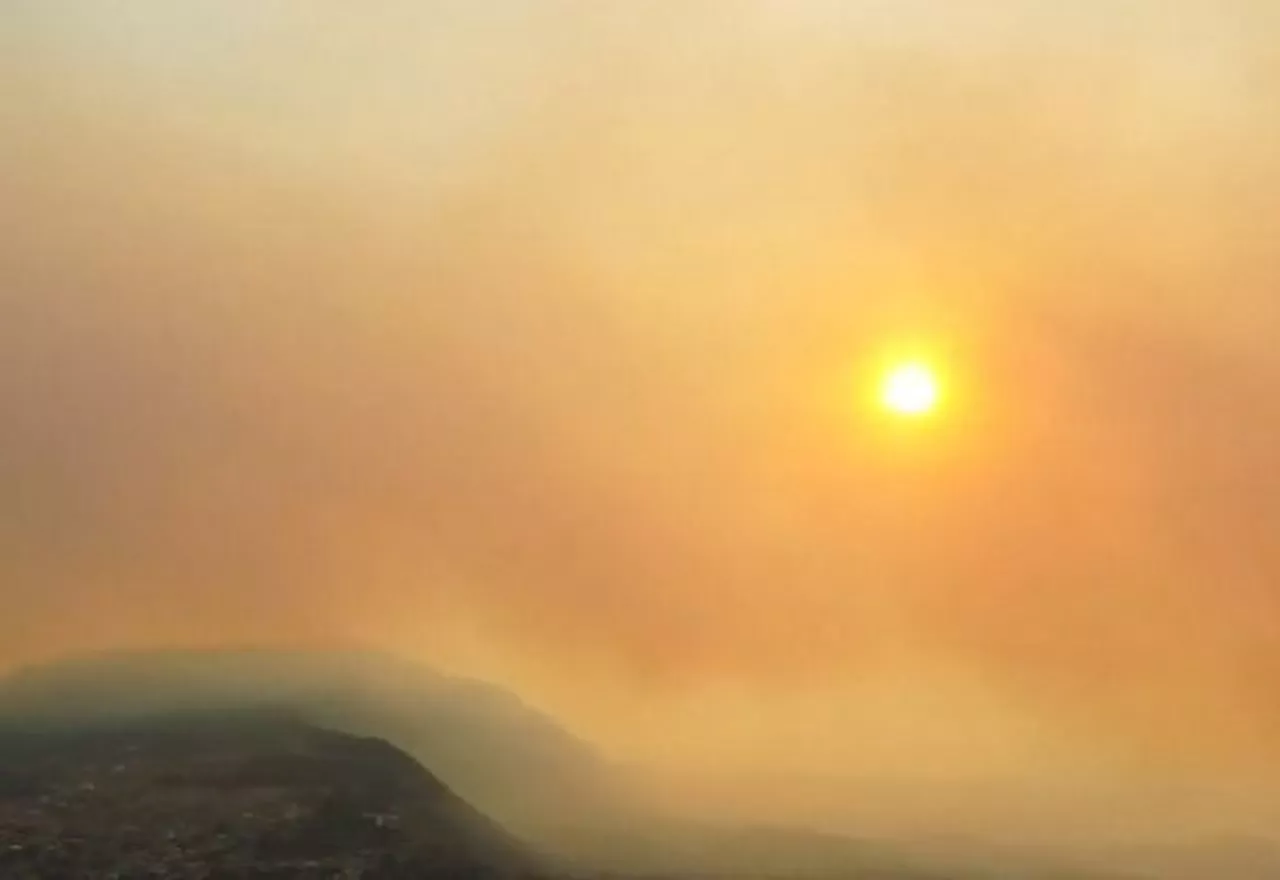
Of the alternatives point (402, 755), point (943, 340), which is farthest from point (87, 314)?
point (943, 340)

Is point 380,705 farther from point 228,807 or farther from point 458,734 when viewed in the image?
point 228,807

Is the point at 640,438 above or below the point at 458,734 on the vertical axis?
above

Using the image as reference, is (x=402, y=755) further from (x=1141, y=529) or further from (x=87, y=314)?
(x=1141, y=529)

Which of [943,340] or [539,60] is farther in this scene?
[539,60]

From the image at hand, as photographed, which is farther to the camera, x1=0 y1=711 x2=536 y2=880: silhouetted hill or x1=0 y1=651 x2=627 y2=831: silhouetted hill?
x1=0 y1=651 x2=627 y2=831: silhouetted hill

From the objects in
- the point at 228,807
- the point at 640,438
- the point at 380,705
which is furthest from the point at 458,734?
the point at 640,438
